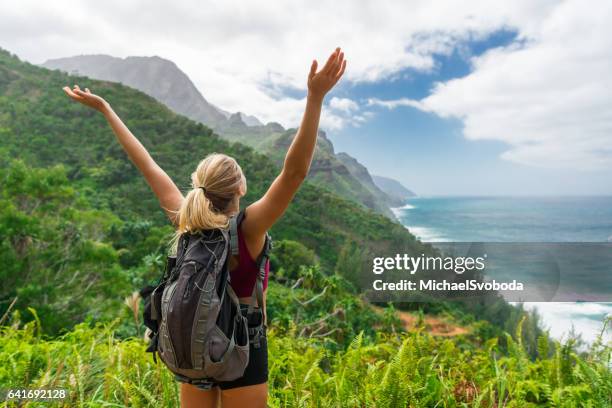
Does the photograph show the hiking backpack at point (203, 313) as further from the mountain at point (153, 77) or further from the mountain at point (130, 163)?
the mountain at point (153, 77)

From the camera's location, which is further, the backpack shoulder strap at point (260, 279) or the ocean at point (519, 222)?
the ocean at point (519, 222)

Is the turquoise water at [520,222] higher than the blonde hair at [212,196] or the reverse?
higher

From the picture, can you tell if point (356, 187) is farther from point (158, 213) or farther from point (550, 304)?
point (158, 213)

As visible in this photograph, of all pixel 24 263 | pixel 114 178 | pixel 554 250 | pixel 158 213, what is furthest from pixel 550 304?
pixel 24 263

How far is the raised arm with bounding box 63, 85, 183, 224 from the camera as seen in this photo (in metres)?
1.58

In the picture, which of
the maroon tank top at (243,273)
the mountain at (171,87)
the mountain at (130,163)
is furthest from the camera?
the mountain at (171,87)

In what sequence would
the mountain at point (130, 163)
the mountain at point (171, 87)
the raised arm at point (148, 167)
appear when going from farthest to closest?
the mountain at point (171, 87)
the mountain at point (130, 163)
the raised arm at point (148, 167)

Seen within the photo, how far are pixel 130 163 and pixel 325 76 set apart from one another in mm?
33433

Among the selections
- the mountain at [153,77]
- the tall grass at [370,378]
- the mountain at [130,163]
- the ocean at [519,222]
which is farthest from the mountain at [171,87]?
the tall grass at [370,378]

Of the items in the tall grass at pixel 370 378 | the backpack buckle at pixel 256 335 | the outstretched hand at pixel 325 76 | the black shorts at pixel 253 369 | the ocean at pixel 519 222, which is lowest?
the tall grass at pixel 370 378

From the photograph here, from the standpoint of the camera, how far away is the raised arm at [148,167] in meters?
1.58

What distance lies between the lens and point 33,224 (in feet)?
29.3

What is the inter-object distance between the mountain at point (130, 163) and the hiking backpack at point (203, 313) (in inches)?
977

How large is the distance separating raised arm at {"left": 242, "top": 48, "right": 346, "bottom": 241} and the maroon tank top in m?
0.09
